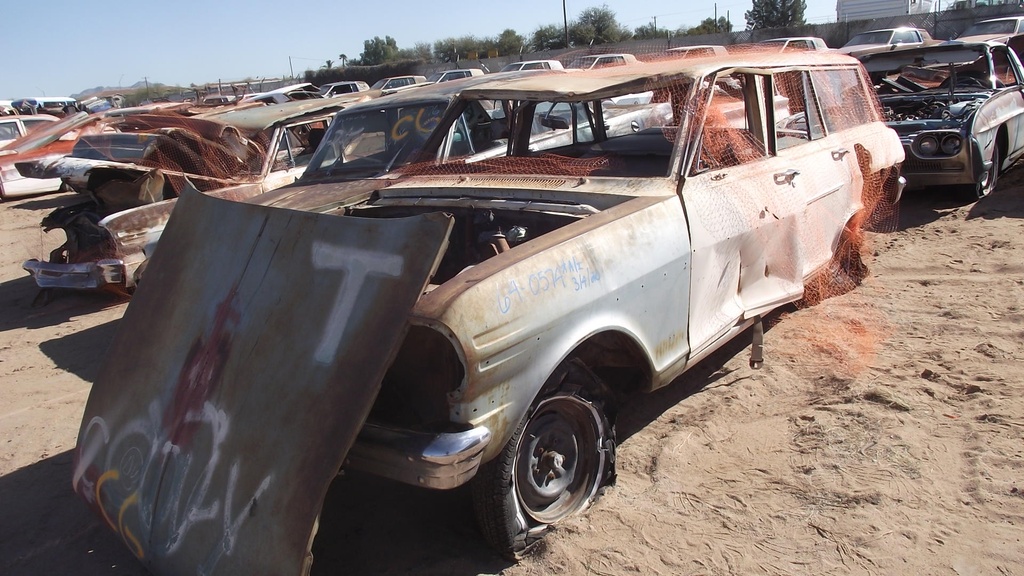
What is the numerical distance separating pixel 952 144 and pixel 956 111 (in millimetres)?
547

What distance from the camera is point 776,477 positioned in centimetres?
314

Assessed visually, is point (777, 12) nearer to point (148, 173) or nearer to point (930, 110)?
point (930, 110)

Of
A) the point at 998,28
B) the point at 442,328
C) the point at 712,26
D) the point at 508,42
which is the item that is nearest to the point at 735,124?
the point at 442,328

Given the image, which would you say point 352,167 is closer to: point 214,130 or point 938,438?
point 214,130

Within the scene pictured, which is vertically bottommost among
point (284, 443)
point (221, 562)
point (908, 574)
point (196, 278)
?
point (908, 574)

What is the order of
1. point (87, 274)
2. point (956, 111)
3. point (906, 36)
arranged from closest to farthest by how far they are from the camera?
point (87, 274) → point (956, 111) → point (906, 36)

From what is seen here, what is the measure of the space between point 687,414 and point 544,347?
4.77 ft

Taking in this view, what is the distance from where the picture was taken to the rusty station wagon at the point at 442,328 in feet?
Answer: 7.73

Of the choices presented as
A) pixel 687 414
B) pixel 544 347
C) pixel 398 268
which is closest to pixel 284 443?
pixel 398 268

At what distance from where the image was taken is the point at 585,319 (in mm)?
2760

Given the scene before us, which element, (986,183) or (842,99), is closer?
(842,99)

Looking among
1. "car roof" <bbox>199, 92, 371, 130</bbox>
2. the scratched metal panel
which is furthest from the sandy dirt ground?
"car roof" <bbox>199, 92, 371, 130</bbox>

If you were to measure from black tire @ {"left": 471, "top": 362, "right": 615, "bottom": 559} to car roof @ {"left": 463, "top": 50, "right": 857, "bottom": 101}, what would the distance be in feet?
5.38

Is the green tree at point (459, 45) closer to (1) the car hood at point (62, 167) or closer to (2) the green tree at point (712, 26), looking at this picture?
(2) the green tree at point (712, 26)
